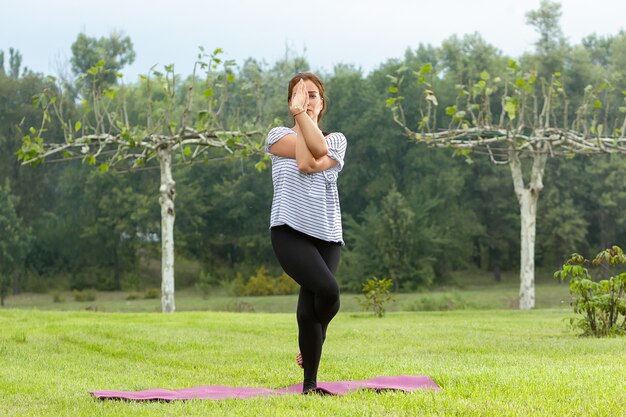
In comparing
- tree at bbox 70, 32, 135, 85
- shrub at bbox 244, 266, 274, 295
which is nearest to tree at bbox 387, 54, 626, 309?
shrub at bbox 244, 266, 274, 295

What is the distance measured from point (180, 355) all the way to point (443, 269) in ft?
102

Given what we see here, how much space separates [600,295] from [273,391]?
6634 millimetres

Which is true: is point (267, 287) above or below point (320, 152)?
below

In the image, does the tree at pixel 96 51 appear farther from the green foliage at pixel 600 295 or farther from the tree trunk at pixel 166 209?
the green foliage at pixel 600 295

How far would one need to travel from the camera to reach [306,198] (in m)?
5.73

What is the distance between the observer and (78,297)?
3728 centimetres

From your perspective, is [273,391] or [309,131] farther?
[273,391]

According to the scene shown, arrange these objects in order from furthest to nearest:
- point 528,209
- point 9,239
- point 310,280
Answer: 1. point 9,239
2. point 528,209
3. point 310,280

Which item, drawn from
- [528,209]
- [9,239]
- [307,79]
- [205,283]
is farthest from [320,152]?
[205,283]

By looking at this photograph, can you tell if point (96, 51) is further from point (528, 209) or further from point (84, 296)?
point (528, 209)

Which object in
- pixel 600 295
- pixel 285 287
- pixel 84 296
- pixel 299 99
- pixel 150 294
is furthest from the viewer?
pixel 285 287

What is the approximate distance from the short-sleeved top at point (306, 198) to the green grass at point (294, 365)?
111 cm

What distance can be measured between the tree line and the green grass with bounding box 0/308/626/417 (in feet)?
72.8

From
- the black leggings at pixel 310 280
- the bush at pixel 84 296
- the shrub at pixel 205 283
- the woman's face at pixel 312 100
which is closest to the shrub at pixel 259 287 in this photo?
the shrub at pixel 205 283
